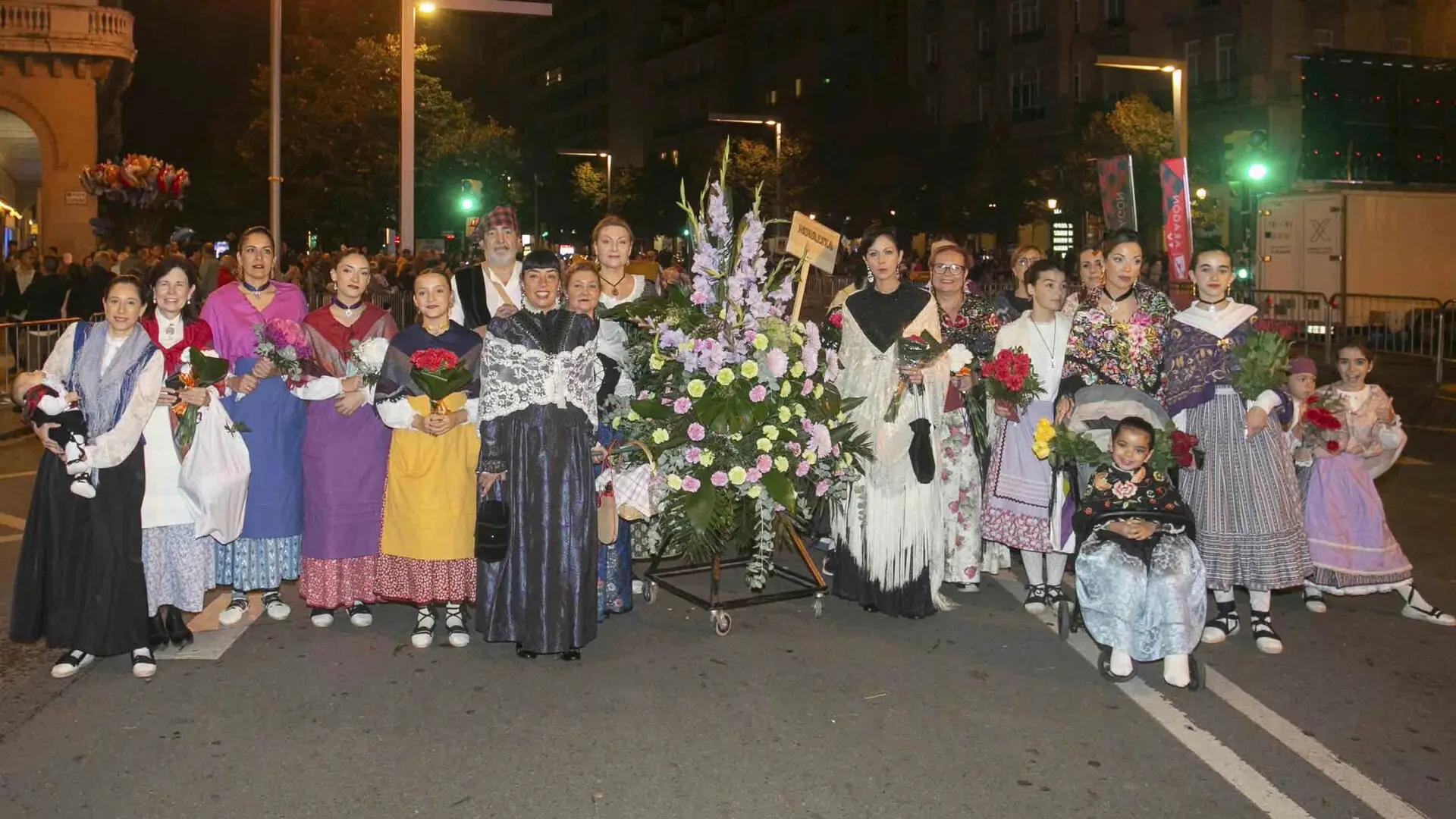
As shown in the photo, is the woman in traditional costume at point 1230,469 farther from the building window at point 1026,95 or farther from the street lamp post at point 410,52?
the building window at point 1026,95

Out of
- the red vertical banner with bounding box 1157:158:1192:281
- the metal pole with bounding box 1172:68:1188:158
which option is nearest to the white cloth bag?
the red vertical banner with bounding box 1157:158:1192:281

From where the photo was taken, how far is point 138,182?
23062 millimetres

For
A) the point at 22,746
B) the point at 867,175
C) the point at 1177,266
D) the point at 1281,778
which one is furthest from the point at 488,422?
the point at 867,175

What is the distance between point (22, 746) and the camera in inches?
216

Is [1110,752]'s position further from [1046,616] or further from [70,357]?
[70,357]

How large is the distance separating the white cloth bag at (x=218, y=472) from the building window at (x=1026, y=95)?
4869cm

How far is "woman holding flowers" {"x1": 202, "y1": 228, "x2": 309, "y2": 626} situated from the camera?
7402mm

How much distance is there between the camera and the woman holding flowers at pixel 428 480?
7.05 metres

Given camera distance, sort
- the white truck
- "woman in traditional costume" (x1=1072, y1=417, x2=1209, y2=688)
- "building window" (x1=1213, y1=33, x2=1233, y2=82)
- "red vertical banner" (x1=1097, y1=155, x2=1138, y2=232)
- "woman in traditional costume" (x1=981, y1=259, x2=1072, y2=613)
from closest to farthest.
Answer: "woman in traditional costume" (x1=1072, y1=417, x2=1209, y2=688) → "woman in traditional costume" (x1=981, y1=259, x2=1072, y2=613) → "red vertical banner" (x1=1097, y1=155, x2=1138, y2=232) → the white truck → "building window" (x1=1213, y1=33, x2=1233, y2=82)

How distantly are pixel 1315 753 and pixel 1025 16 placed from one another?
51.5 meters

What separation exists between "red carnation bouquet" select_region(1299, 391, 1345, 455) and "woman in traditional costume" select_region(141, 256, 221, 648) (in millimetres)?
5887

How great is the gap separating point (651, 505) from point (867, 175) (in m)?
46.5

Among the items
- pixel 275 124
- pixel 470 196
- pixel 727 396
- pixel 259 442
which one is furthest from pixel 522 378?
pixel 470 196

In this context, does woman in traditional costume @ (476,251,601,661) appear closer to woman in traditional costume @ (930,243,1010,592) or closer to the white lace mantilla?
the white lace mantilla
